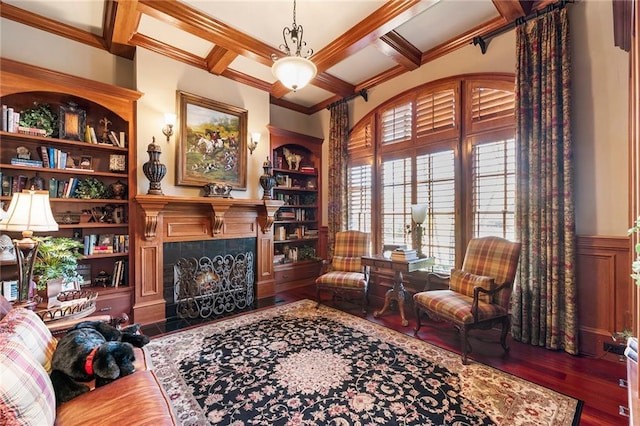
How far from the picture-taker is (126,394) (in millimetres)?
1342

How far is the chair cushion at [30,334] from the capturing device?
4.24 feet

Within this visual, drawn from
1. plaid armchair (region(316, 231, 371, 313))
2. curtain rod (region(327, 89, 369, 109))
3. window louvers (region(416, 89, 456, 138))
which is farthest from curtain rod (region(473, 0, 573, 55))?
plaid armchair (region(316, 231, 371, 313))

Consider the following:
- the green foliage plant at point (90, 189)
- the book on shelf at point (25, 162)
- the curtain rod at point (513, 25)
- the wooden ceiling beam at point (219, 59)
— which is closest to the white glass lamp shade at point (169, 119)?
the wooden ceiling beam at point (219, 59)

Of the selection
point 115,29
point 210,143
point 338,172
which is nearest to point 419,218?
point 338,172

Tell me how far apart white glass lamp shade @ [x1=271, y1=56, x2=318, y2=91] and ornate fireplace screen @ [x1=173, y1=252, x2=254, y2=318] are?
2658mm

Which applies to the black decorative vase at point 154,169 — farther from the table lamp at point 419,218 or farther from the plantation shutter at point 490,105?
the plantation shutter at point 490,105

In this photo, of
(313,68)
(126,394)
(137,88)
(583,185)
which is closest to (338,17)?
(313,68)

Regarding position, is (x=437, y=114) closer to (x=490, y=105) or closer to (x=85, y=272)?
(x=490, y=105)

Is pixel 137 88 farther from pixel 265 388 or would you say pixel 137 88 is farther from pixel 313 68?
pixel 265 388

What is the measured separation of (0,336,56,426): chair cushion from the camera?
0.92 metres

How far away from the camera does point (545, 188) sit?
2.70 meters

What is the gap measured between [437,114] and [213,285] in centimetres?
387

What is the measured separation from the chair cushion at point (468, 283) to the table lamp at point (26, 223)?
146 inches

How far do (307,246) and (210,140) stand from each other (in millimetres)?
2653
